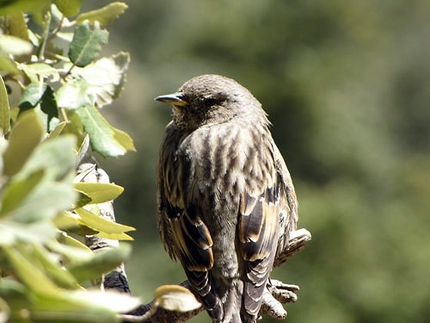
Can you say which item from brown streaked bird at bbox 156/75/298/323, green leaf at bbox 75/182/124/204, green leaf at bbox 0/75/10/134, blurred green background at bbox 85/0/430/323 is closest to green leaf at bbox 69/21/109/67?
green leaf at bbox 0/75/10/134

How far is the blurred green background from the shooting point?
15.0m

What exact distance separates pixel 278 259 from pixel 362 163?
1659cm

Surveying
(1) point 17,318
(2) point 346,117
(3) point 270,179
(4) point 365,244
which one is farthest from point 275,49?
(1) point 17,318

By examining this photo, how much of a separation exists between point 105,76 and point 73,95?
0.31 metres

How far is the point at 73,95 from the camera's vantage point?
302 centimetres

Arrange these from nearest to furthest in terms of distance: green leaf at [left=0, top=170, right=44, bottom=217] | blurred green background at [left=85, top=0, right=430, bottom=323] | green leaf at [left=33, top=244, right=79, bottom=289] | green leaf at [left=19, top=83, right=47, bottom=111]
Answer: green leaf at [left=0, top=170, right=44, bottom=217] < green leaf at [left=33, top=244, right=79, bottom=289] < green leaf at [left=19, top=83, right=47, bottom=111] < blurred green background at [left=85, top=0, right=430, bottom=323]

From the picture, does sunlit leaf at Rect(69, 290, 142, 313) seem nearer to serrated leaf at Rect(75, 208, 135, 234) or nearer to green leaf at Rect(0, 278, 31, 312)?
green leaf at Rect(0, 278, 31, 312)

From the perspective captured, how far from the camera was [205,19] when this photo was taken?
23188mm

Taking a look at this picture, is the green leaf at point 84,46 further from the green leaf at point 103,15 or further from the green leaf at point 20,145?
the green leaf at point 20,145

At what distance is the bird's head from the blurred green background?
31.3 ft

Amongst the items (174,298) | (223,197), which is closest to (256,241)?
(223,197)

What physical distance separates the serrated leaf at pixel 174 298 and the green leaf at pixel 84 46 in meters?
1.49

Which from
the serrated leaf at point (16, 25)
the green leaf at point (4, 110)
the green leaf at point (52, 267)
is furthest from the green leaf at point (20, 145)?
the serrated leaf at point (16, 25)

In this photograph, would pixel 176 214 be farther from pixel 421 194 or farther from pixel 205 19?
pixel 205 19
